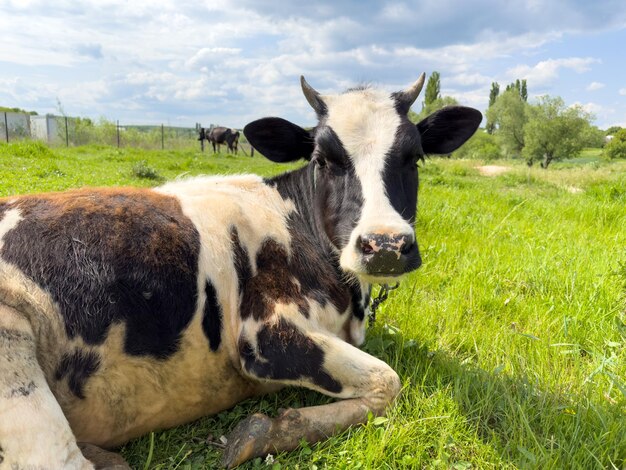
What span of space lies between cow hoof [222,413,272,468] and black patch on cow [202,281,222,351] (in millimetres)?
481

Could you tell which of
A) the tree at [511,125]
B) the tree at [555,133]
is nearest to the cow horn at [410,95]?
the tree at [555,133]

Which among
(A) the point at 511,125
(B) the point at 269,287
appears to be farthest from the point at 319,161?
(A) the point at 511,125

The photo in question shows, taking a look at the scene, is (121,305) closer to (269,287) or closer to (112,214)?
(112,214)

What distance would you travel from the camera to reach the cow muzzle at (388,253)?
8.63 ft

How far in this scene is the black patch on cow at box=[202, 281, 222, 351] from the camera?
278cm

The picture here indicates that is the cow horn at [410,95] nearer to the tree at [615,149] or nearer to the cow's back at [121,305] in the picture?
→ the cow's back at [121,305]

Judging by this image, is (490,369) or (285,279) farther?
(490,369)

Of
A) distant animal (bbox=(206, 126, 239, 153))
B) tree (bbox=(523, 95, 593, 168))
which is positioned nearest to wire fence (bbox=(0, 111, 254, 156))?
distant animal (bbox=(206, 126, 239, 153))

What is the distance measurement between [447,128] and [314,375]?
7.64 feet

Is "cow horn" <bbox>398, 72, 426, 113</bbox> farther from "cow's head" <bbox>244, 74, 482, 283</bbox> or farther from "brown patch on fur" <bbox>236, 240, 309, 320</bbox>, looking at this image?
"brown patch on fur" <bbox>236, 240, 309, 320</bbox>

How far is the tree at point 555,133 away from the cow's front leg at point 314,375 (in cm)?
6617

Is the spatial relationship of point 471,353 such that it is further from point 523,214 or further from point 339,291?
point 523,214

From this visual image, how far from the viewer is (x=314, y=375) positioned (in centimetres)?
285

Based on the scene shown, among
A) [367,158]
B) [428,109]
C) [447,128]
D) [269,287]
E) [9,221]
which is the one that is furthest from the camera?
[428,109]
